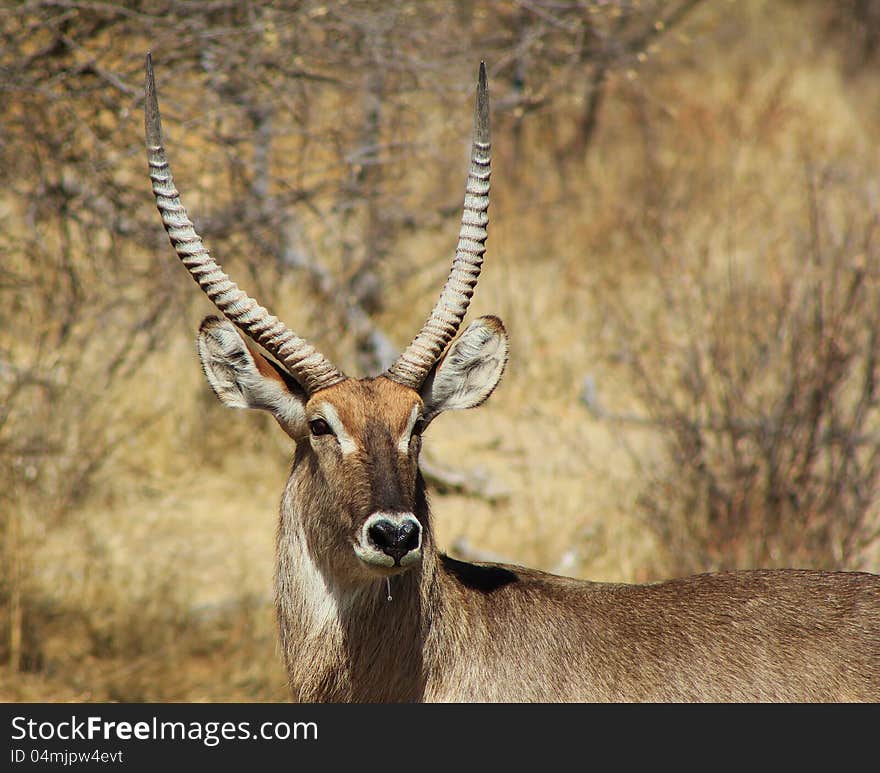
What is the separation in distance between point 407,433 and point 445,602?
28.0 inches

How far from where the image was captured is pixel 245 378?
4469 millimetres

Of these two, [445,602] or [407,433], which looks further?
[445,602]

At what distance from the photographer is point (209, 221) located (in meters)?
7.51

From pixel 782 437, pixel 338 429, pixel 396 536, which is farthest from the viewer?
pixel 782 437

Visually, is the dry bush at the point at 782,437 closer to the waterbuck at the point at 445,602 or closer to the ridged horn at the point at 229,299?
the waterbuck at the point at 445,602

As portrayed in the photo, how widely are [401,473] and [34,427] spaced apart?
14.4ft

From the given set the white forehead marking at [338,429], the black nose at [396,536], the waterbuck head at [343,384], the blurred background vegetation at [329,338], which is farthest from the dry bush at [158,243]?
the black nose at [396,536]

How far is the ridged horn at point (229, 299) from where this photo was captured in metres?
4.37

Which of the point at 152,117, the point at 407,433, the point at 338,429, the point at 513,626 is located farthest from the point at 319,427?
the point at 152,117

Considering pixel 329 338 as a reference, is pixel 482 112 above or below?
above

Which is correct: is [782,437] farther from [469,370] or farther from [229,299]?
[229,299]

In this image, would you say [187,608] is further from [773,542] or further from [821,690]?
[821,690]

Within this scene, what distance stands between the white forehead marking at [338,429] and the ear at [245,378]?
0.73ft
